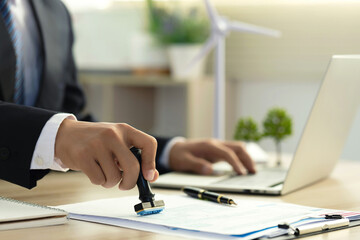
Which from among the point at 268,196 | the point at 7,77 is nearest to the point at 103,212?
the point at 268,196

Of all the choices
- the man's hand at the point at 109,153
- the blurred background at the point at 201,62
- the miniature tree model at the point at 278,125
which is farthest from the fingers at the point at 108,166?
the blurred background at the point at 201,62

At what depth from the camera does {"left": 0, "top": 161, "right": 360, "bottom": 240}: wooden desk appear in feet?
2.65

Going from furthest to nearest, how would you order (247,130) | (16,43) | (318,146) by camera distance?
(247,130) < (16,43) < (318,146)

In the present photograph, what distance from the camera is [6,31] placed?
4.93 ft

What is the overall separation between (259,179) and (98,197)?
1.22 feet

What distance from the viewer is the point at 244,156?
4.75 feet

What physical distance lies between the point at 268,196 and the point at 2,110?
0.48 m

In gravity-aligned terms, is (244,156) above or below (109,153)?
below

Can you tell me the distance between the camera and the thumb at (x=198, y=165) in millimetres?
1420

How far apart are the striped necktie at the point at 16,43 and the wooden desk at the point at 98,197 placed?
25 centimetres

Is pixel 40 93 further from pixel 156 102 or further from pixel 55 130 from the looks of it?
pixel 156 102

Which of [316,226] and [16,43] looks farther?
[16,43]

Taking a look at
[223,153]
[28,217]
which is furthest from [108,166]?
[223,153]

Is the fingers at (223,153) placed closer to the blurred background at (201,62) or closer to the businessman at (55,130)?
the businessman at (55,130)
